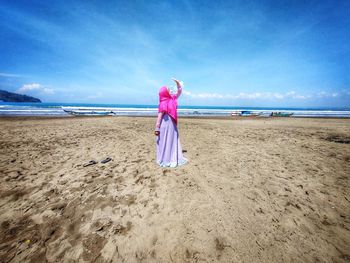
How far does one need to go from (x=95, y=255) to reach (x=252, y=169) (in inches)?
184

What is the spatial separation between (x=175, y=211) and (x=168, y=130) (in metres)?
2.48

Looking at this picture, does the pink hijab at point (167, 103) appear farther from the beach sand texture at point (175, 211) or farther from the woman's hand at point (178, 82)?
the beach sand texture at point (175, 211)

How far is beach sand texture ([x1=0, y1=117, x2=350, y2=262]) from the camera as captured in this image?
2.24 m

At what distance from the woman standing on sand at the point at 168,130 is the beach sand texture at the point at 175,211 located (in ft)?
1.33

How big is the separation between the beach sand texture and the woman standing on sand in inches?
15.9

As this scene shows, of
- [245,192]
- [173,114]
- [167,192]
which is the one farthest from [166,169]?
[245,192]

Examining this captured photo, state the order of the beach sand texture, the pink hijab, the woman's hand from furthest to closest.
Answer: the woman's hand < the pink hijab < the beach sand texture

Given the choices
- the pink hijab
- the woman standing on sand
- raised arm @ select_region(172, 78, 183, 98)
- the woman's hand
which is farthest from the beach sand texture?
the woman's hand

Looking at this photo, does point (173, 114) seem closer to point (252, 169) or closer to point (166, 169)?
point (166, 169)

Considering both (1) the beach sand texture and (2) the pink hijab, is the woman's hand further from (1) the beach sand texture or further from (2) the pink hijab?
(1) the beach sand texture

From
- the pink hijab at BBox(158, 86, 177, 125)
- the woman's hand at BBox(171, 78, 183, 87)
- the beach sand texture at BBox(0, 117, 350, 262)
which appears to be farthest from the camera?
the woman's hand at BBox(171, 78, 183, 87)

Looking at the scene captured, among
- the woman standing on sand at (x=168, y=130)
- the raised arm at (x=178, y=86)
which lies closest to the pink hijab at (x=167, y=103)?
the woman standing on sand at (x=168, y=130)

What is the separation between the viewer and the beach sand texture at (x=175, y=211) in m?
2.24

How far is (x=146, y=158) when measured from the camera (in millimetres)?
5891
